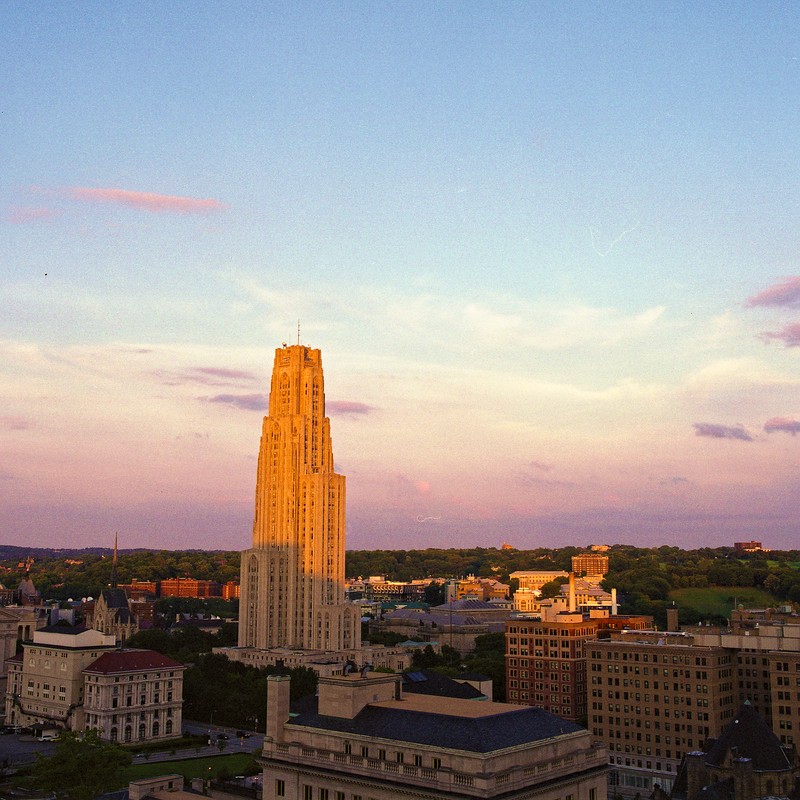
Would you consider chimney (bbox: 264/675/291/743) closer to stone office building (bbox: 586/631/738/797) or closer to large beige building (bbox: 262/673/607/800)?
large beige building (bbox: 262/673/607/800)

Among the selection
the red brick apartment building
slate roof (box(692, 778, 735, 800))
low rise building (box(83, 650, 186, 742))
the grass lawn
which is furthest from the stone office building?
low rise building (box(83, 650, 186, 742))

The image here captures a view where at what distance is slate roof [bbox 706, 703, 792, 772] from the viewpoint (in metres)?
111

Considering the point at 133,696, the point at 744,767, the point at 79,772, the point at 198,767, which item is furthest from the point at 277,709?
the point at 133,696

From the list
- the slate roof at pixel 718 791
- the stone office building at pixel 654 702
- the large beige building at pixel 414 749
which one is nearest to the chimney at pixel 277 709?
the large beige building at pixel 414 749

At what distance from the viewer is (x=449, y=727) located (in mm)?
78562

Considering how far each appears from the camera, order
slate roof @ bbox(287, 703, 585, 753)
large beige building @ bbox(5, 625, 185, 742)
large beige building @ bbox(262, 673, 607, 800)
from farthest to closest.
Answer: large beige building @ bbox(5, 625, 185, 742) < slate roof @ bbox(287, 703, 585, 753) < large beige building @ bbox(262, 673, 607, 800)

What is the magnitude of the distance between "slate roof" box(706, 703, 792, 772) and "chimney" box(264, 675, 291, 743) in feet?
175

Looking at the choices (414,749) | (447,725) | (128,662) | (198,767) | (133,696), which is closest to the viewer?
(414,749)

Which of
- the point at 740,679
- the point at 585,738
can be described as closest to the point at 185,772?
the point at 585,738

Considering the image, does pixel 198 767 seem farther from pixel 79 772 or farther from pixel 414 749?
pixel 414 749

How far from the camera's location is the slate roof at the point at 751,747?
11081 centimetres

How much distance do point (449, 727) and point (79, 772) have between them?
4239 cm

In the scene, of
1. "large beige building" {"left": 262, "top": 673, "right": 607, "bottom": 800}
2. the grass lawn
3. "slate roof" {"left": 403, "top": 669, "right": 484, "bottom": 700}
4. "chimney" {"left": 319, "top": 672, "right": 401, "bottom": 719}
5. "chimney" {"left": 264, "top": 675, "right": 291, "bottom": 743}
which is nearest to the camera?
"large beige building" {"left": 262, "top": 673, "right": 607, "bottom": 800}

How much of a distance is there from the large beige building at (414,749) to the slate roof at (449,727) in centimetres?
11
